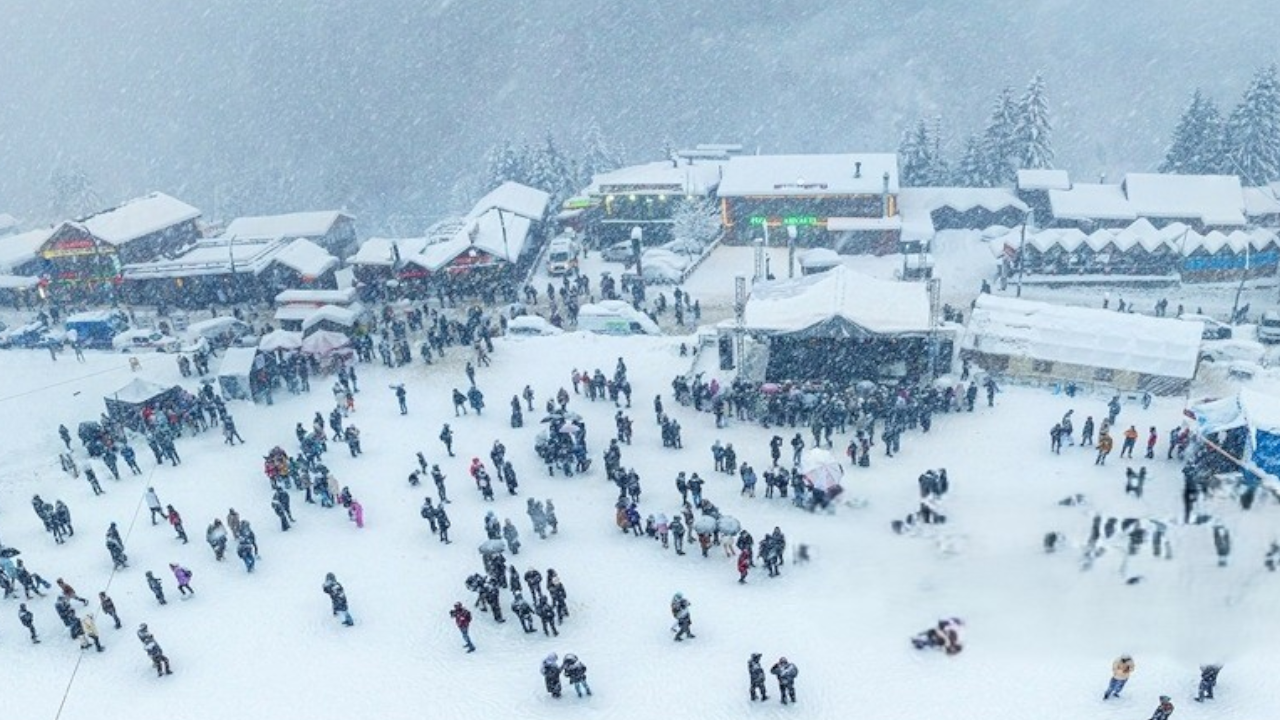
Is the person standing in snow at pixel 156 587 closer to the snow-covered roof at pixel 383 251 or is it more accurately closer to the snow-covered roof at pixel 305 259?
the snow-covered roof at pixel 383 251

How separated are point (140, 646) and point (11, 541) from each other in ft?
24.2

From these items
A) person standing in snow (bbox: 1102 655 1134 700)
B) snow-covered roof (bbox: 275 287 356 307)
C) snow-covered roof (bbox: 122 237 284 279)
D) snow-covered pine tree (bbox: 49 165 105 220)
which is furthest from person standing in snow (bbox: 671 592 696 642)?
snow-covered pine tree (bbox: 49 165 105 220)

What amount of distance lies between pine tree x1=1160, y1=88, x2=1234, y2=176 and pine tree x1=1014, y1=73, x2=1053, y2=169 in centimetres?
833

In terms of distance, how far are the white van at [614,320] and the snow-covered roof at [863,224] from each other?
18316mm

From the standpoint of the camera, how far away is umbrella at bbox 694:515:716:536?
19.2m

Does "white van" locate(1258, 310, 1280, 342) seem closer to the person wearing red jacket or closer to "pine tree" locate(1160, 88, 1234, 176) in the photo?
"pine tree" locate(1160, 88, 1234, 176)

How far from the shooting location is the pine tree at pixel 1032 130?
191 feet

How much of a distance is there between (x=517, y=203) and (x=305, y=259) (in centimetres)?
1330

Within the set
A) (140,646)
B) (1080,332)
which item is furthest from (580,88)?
(140,646)

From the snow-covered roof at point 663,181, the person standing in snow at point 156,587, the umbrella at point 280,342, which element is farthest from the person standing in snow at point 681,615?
the snow-covered roof at point 663,181

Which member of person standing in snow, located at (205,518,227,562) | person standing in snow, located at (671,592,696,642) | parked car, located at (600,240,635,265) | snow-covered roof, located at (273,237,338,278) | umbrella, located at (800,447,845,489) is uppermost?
snow-covered roof, located at (273,237,338,278)

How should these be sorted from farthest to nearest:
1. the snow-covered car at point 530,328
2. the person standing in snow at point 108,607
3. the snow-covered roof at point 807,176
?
1. the snow-covered roof at point 807,176
2. the snow-covered car at point 530,328
3. the person standing in snow at point 108,607

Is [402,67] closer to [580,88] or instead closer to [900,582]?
[580,88]

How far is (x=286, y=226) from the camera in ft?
178
